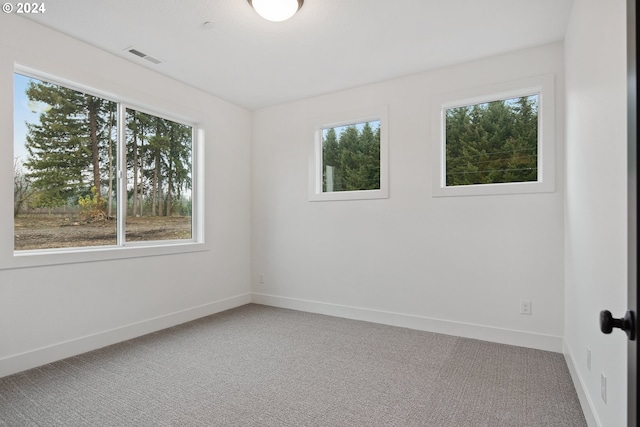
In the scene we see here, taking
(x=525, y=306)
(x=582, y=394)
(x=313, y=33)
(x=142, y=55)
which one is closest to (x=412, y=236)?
(x=525, y=306)

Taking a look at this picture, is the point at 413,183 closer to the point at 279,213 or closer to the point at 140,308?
the point at 279,213

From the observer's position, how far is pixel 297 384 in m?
2.44

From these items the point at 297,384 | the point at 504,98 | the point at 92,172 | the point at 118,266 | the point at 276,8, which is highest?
the point at 276,8

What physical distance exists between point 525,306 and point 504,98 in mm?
1957

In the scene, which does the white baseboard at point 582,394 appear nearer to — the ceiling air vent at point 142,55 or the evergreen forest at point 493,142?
the evergreen forest at point 493,142

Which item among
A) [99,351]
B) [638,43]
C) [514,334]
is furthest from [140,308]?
[638,43]

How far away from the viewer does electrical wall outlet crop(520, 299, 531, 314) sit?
3137 mm

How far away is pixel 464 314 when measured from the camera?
3.43m

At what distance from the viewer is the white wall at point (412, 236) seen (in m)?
3.13

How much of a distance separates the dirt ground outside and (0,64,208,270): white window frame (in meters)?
Result: 0.05

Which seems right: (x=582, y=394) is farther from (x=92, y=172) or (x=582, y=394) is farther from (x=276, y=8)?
(x=92, y=172)

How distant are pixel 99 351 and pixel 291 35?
3165mm

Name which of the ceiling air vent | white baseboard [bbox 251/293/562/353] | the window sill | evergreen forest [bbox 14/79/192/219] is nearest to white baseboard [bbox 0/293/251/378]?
the window sill

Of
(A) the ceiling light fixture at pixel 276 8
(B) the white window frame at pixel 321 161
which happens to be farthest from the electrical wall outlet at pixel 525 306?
(A) the ceiling light fixture at pixel 276 8
